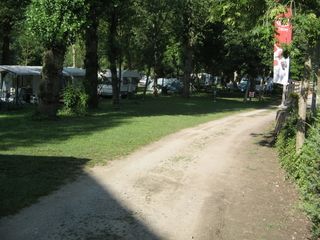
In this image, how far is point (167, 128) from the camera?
19.3 meters

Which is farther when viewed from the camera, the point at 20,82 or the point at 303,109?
the point at 20,82

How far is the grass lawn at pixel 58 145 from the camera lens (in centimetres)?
932

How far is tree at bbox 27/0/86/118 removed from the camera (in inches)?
790

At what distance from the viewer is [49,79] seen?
70.9 feet

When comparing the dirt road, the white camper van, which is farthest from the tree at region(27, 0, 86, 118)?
the white camper van

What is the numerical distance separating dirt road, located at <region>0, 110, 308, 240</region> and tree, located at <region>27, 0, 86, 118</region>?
8.28 meters

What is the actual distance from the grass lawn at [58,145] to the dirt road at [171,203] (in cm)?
43

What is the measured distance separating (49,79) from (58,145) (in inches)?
300

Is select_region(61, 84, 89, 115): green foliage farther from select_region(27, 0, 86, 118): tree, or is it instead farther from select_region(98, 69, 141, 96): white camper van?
select_region(98, 69, 141, 96): white camper van

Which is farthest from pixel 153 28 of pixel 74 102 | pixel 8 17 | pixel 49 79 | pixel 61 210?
pixel 61 210

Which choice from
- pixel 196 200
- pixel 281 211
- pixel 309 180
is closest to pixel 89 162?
pixel 196 200

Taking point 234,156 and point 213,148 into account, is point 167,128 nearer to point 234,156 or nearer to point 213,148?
point 213,148

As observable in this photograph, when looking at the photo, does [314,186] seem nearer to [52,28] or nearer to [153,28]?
[52,28]

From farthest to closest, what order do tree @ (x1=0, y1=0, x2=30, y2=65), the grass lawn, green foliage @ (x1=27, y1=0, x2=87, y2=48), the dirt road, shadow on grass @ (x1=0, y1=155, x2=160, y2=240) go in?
tree @ (x1=0, y1=0, x2=30, y2=65), green foliage @ (x1=27, y1=0, x2=87, y2=48), the grass lawn, the dirt road, shadow on grass @ (x1=0, y1=155, x2=160, y2=240)
